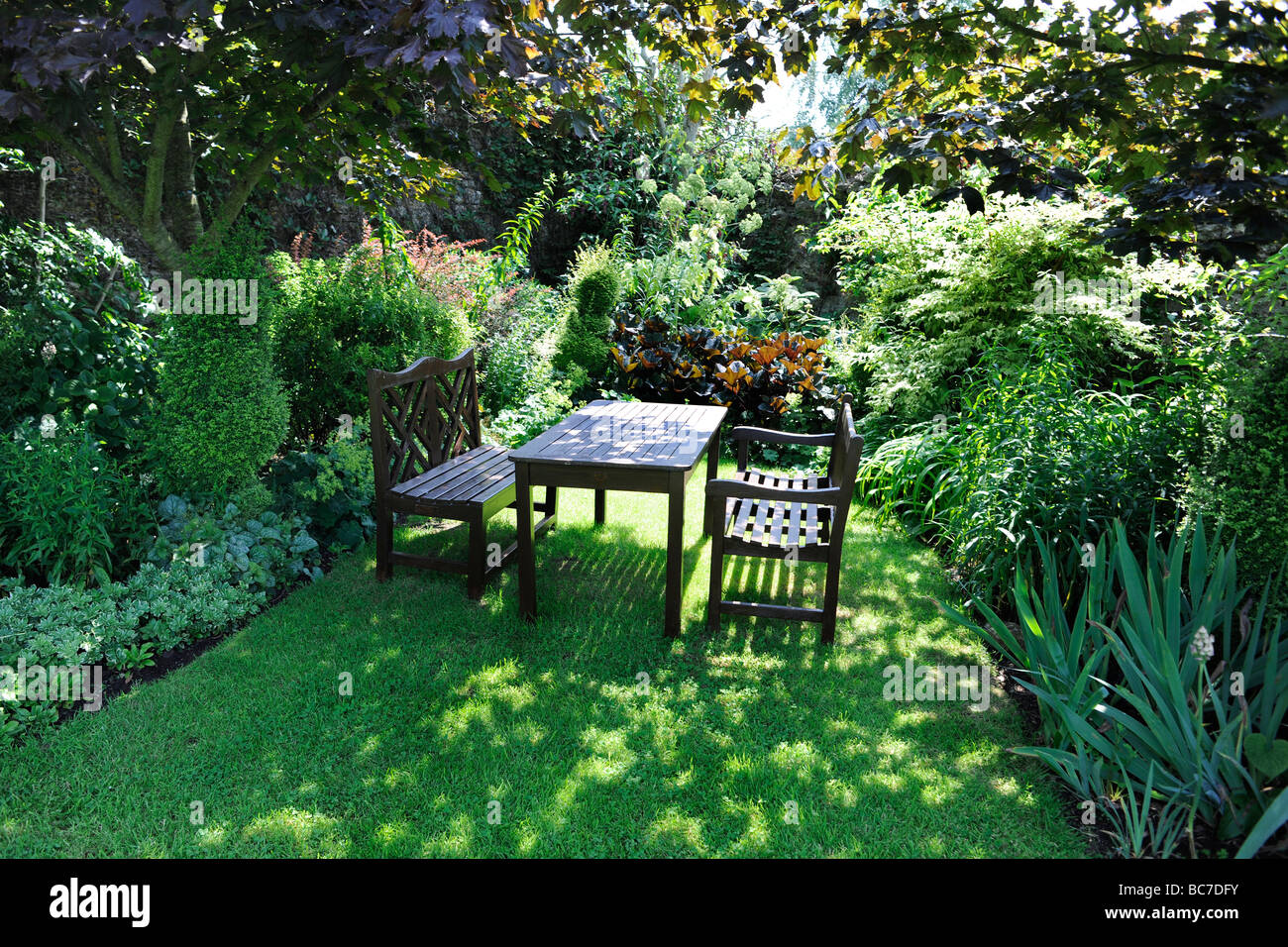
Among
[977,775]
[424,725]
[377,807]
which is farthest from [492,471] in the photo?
[977,775]

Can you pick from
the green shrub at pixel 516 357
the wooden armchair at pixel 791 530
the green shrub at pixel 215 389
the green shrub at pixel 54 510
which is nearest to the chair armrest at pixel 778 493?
the wooden armchair at pixel 791 530

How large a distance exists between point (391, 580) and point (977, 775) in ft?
11.0

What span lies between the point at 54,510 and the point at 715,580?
11.3ft

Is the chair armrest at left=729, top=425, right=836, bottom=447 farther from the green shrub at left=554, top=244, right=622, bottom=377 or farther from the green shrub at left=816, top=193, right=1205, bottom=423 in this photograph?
the green shrub at left=554, top=244, right=622, bottom=377

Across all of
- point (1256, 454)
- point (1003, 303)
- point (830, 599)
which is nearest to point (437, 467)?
point (830, 599)

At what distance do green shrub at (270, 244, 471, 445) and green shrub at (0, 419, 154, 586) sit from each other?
5.47 feet

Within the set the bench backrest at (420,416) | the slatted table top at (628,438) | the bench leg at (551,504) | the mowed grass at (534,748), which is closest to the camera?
the mowed grass at (534,748)

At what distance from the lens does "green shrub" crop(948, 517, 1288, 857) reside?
235 centimetres

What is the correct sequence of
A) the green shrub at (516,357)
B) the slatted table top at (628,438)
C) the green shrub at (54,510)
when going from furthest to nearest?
the green shrub at (516,357) → the slatted table top at (628,438) → the green shrub at (54,510)

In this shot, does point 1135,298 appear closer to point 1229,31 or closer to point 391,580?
point 1229,31

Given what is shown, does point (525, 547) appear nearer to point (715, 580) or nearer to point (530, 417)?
point (715, 580)

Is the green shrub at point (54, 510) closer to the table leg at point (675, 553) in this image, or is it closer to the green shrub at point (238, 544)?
the green shrub at point (238, 544)

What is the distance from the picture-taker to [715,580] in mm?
3924

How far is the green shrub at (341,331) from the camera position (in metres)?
5.55
